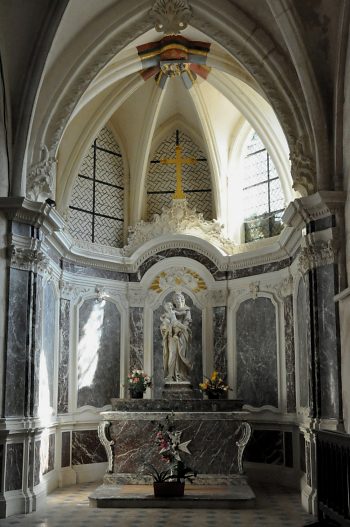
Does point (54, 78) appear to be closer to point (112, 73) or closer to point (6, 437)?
point (112, 73)

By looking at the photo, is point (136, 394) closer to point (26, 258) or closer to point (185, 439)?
point (185, 439)

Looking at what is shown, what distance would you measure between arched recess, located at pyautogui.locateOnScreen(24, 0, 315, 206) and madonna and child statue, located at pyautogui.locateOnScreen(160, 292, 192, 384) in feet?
14.7

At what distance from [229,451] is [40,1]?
27.2ft

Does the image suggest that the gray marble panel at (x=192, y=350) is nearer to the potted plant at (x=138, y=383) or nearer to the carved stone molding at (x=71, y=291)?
the potted plant at (x=138, y=383)

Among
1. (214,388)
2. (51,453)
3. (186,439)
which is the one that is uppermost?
(214,388)

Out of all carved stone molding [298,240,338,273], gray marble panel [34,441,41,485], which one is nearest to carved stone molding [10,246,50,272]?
gray marble panel [34,441,41,485]

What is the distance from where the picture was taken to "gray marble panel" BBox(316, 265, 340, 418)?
35.2 ft

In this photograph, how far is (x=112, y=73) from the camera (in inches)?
555

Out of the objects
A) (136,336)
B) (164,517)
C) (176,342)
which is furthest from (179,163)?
(164,517)

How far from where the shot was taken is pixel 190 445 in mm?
12805

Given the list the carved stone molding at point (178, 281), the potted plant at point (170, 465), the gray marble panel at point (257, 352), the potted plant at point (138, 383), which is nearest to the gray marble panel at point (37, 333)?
the potted plant at point (170, 465)

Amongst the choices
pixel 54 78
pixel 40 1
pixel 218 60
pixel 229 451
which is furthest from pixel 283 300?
pixel 40 1

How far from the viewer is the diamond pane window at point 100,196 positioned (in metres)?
16.2

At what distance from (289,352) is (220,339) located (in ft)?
6.63
